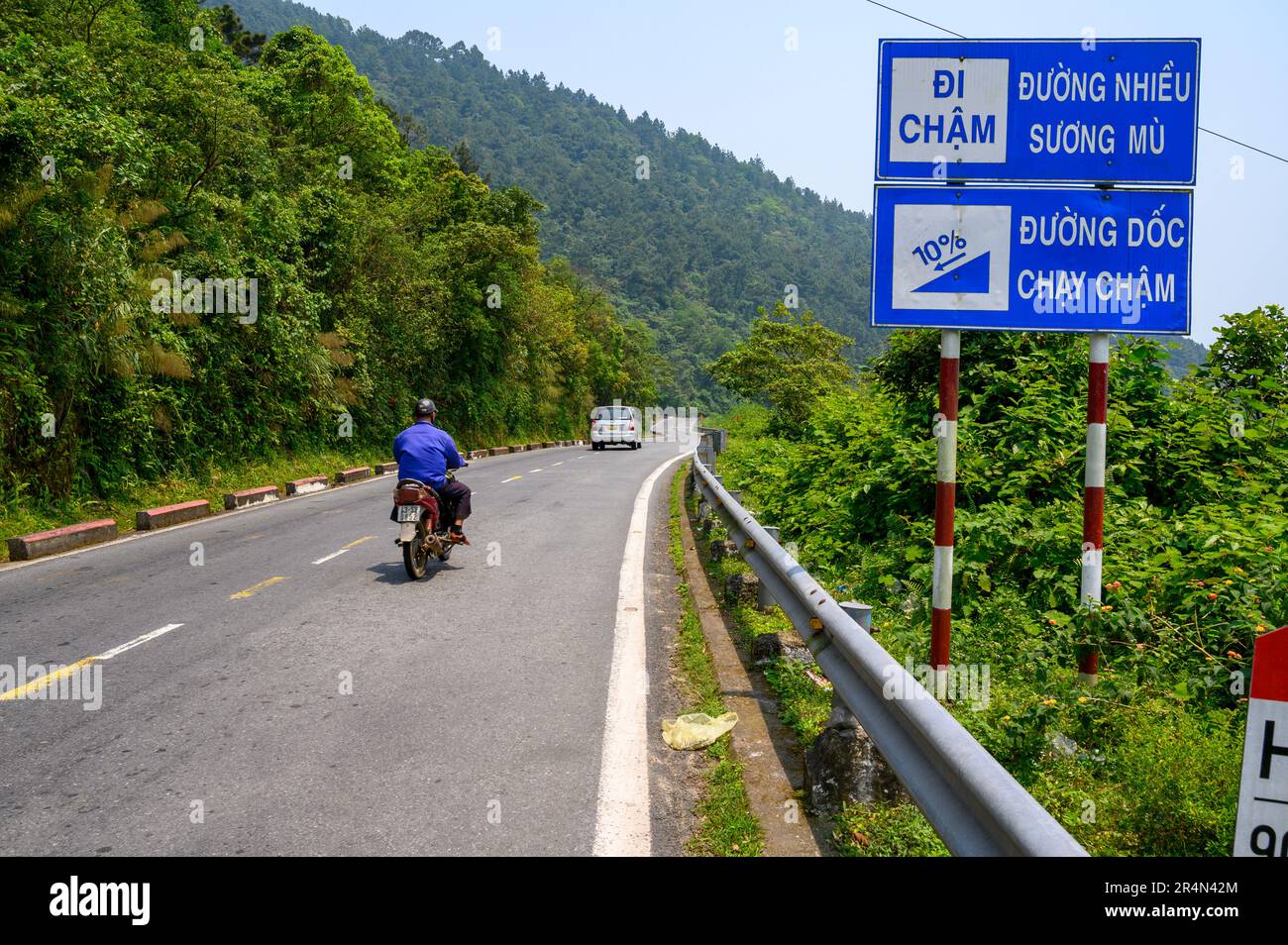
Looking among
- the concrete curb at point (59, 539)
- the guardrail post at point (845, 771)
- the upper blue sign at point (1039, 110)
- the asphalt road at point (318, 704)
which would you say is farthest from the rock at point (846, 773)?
the concrete curb at point (59, 539)

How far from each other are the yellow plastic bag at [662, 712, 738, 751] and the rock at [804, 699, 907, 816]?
89cm

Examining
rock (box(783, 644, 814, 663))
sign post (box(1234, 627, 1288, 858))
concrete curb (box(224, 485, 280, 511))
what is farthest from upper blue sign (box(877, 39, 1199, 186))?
concrete curb (box(224, 485, 280, 511))

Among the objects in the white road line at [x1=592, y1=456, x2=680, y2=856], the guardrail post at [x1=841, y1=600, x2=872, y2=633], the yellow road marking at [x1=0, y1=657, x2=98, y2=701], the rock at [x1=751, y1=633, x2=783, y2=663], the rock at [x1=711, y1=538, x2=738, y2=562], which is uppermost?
the guardrail post at [x1=841, y1=600, x2=872, y2=633]

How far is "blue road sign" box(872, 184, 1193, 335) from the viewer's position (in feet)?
17.9

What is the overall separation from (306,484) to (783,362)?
60.0 feet

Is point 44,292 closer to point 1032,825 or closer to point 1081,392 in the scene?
point 1081,392

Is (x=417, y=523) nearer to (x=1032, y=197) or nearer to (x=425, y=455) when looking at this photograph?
(x=425, y=455)

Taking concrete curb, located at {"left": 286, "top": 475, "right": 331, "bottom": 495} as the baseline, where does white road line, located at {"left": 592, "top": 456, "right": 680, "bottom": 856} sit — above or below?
below

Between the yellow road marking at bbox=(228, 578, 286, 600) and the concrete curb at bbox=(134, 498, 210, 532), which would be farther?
the concrete curb at bbox=(134, 498, 210, 532)

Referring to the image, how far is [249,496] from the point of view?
1773 cm

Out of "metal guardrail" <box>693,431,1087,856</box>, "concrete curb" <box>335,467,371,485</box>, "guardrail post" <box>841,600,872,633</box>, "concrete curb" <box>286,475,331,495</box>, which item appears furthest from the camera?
"concrete curb" <box>335,467,371,485</box>

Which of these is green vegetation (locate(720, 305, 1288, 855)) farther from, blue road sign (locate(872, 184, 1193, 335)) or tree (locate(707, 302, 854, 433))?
tree (locate(707, 302, 854, 433))

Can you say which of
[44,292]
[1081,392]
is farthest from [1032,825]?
[44,292]

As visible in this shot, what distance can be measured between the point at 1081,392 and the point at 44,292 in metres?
13.6
